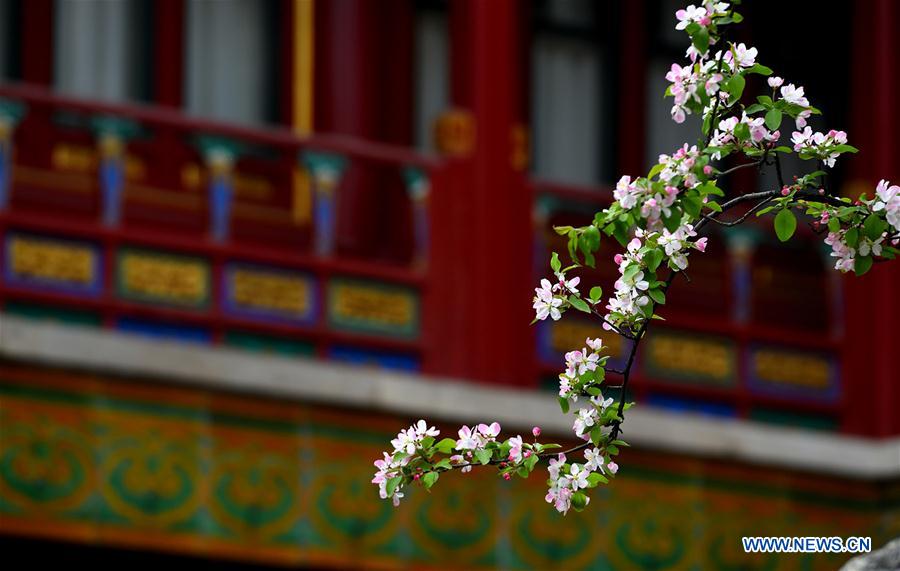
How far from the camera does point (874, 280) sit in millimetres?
17141

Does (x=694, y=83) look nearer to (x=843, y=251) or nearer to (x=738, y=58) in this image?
(x=738, y=58)

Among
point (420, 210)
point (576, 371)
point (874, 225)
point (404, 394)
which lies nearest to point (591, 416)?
point (576, 371)

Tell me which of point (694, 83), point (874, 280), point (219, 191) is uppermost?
point (219, 191)

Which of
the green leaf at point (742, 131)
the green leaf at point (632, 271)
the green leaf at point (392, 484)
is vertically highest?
the green leaf at point (742, 131)

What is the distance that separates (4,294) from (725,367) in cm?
477

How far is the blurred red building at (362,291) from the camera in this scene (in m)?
14.4

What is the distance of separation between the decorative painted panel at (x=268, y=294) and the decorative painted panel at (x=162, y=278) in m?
0.17

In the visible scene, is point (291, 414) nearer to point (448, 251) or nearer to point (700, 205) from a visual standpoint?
point (448, 251)

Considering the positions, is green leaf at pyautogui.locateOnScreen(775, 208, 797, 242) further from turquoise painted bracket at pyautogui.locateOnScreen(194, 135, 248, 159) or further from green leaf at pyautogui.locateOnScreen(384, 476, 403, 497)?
turquoise painted bracket at pyautogui.locateOnScreen(194, 135, 248, 159)

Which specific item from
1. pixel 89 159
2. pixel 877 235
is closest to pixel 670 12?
pixel 89 159

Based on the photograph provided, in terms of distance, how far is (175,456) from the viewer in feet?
47.3

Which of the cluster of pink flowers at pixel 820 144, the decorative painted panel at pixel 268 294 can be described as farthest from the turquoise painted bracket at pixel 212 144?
the cluster of pink flowers at pixel 820 144

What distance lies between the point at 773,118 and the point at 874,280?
9971mm

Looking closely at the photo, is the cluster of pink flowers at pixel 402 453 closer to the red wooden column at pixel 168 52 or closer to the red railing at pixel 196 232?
the red railing at pixel 196 232
